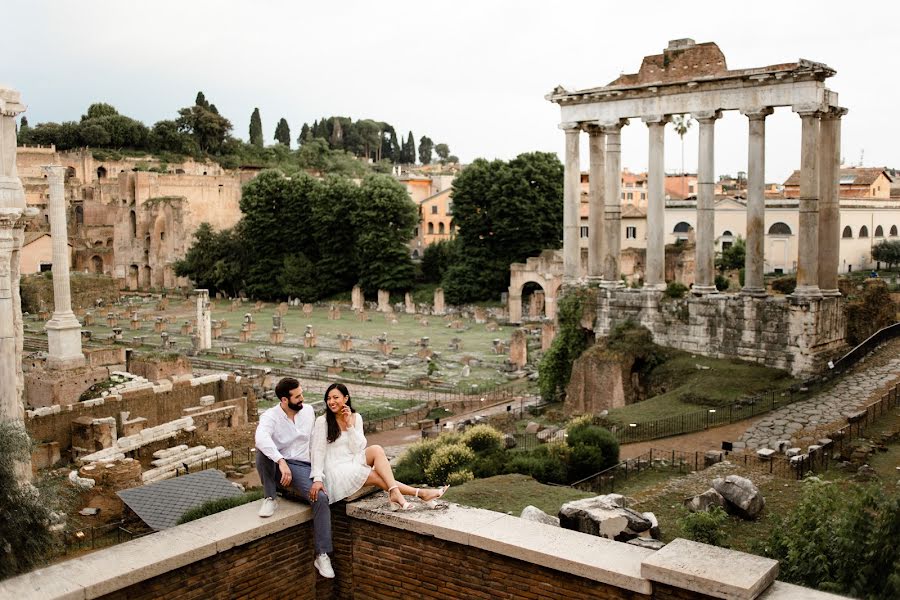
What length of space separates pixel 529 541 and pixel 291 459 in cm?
175

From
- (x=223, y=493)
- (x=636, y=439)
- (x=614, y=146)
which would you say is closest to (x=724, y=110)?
(x=614, y=146)

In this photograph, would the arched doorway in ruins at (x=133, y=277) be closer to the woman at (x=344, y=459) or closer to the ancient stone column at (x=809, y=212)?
the ancient stone column at (x=809, y=212)

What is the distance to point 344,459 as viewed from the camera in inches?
234

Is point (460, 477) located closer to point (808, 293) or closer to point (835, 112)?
point (808, 293)

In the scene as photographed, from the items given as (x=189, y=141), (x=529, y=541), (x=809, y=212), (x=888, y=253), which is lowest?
(x=529, y=541)

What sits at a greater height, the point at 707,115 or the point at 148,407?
the point at 707,115

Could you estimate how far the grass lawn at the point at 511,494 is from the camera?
11.2 metres

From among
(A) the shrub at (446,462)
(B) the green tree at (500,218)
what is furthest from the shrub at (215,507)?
(B) the green tree at (500,218)

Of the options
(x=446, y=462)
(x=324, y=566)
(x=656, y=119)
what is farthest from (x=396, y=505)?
(x=656, y=119)

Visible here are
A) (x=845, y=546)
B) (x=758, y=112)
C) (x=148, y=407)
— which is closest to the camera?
(x=845, y=546)

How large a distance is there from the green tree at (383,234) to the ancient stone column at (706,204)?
3204cm

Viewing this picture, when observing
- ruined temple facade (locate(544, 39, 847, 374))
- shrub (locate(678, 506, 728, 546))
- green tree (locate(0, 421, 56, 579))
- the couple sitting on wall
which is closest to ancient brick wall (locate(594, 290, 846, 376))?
ruined temple facade (locate(544, 39, 847, 374))

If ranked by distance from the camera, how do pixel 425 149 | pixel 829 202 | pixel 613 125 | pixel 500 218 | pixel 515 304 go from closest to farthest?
pixel 829 202
pixel 613 125
pixel 515 304
pixel 500 218
pixel 425 149

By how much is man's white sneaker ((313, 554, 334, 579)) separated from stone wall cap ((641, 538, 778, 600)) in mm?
2079
